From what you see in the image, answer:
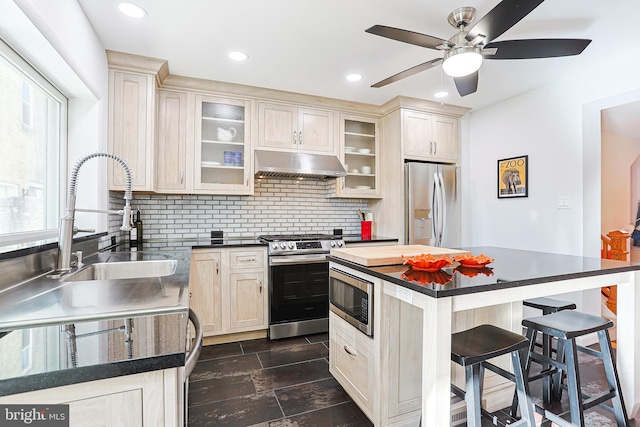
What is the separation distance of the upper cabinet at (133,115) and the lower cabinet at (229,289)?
86cm

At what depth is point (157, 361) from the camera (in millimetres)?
688

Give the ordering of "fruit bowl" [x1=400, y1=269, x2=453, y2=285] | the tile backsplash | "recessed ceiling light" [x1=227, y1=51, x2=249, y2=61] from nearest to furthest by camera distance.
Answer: "fruit bowl" [x1=400, y1=269, x2=453, y2=285]
"recessed ceiling light" [x1=227, y1=51, x2=249, y2=61]
the tile backsplash

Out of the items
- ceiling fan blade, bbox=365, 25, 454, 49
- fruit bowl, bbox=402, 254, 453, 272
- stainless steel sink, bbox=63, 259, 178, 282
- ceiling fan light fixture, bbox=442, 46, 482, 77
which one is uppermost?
ceiling fan blade, bbox=365, 25, 454, 49

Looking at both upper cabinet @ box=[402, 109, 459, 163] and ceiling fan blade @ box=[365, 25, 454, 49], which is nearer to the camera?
ceiling fan blade @ box=[365, 25, 454, 49]

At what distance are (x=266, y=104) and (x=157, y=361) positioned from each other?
3113mm

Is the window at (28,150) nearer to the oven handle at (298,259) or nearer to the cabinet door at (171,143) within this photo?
the cabinet door at (171,143)

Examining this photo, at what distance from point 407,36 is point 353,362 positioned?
6.30ft

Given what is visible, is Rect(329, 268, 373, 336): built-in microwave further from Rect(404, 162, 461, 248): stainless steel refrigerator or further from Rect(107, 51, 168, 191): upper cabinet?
Rect(107, 51, 168, 191): upper cabinet

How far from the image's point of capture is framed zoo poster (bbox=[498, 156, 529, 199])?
3425 mm

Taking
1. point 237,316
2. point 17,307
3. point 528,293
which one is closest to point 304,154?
point 237,316

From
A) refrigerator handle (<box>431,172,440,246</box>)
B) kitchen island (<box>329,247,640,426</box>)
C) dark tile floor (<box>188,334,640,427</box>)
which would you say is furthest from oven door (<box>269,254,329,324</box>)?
refrigerator handle (<box>431,172,440,246</box>)

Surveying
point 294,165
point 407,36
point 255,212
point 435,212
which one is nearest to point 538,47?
point 407,36

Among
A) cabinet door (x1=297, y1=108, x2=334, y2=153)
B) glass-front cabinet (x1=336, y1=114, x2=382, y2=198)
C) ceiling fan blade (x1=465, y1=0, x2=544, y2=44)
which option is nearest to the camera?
ceiling fan blade (x1=465, y1=0, x2=544, y2=44)

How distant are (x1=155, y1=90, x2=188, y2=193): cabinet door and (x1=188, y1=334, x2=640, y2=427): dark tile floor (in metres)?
1.59
